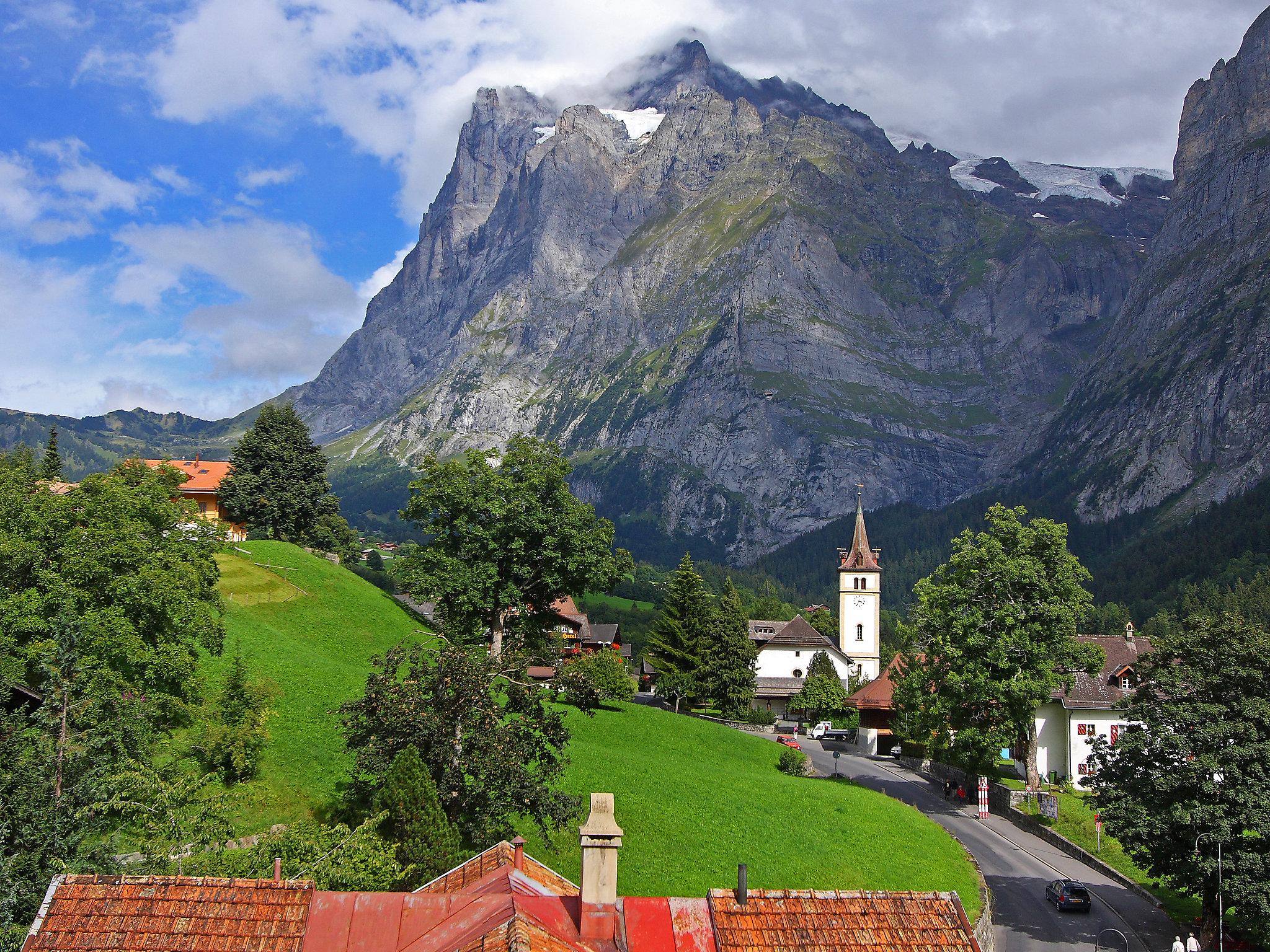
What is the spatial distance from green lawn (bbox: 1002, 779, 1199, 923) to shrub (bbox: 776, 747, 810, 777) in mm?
11405

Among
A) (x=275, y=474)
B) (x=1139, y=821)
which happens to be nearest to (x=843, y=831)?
(x=1139, y=821)

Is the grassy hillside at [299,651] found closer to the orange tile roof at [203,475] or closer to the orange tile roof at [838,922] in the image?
the orange tile roof at [838,922]

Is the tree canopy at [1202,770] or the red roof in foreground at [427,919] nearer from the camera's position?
the red roof in foreground at [427,919]

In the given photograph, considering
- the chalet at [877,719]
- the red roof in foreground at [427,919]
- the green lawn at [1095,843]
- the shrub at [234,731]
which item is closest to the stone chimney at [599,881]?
the red roof in foreground at [427,919]

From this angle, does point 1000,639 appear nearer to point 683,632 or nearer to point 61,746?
point 683,632

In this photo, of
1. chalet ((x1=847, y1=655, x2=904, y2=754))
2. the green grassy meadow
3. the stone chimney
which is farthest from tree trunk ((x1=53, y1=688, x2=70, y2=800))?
chalet ((x1=847, y1=655, x2=904, y2=754))

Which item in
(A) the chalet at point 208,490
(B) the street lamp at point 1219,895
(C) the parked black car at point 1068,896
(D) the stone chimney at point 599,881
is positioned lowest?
(C) the parked black car at point 1068,896

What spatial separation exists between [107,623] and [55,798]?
8.75m

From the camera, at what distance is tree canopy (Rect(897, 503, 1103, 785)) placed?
164 ft

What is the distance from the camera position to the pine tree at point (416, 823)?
930 inches

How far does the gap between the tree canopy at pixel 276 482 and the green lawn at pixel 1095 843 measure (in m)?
56.0

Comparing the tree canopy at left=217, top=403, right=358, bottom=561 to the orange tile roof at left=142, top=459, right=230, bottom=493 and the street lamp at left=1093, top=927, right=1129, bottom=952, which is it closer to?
the orange tile roof at left=142, top=459, right=230, bottom=493

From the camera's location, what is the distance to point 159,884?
14.4m

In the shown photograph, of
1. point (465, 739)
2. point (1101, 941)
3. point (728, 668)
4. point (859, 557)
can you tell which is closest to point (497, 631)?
point (465, 739)
